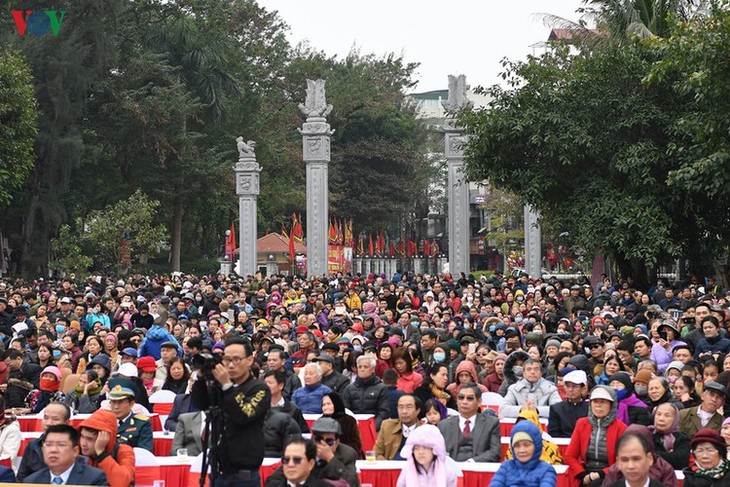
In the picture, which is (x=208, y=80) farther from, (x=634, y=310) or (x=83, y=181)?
(x=634, y=310)

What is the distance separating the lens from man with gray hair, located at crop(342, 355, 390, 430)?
12688 millimetres

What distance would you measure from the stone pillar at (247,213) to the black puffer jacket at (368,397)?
30.8 m

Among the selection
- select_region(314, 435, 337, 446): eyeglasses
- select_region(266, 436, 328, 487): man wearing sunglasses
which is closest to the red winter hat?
select_region(314, 435, 337, 446): eyeglasses

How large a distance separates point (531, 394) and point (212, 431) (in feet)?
19.2

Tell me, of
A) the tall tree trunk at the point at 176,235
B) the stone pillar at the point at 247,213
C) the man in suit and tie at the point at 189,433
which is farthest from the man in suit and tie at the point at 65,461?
the tall tree trunk at the point at 176,235

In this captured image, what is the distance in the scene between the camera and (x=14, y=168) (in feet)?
129

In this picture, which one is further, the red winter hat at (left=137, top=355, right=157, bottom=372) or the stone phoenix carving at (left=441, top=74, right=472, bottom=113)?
the stone phoenix carving at (left=441, top=74, right=472, bottom=113)

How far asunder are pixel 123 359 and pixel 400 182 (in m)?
59.2

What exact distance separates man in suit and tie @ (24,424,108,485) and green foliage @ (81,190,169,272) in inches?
1500

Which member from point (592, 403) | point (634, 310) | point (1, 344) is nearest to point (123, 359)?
point (1, 344)

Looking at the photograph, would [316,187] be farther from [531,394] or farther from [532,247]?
[531,394]

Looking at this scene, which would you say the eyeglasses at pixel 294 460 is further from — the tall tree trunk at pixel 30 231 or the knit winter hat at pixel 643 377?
the tall tree trunk at pixel 30 231

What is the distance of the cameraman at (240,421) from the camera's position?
779 cm

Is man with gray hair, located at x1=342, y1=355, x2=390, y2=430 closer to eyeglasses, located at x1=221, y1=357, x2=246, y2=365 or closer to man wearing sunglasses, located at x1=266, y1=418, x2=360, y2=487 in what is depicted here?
man wearing sunglasses, located at x1=266, y1=418, x2=360, y2=487
